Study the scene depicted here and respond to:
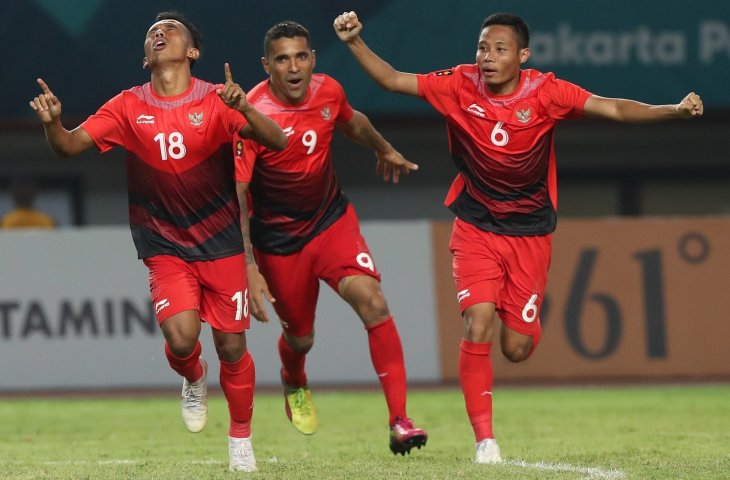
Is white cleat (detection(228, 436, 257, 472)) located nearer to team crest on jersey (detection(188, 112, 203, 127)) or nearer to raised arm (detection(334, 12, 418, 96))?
team crest on jersey (detection(188, 112, 203, 127))

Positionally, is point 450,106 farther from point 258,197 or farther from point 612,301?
point 612,301

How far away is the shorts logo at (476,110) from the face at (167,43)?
157 cm

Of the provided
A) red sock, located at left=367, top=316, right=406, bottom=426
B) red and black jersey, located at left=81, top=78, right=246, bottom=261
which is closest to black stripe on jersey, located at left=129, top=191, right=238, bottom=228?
red and black jersey, located at left=81, top=78, right=246, bottom=261

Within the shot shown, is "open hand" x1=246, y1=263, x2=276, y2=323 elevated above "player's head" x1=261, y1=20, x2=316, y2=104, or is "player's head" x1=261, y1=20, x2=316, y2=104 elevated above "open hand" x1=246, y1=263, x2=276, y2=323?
"player's head" x1=261, y1=20, x2=316, y2=104

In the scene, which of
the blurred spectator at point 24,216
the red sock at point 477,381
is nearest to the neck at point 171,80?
the red sock at point 477,381

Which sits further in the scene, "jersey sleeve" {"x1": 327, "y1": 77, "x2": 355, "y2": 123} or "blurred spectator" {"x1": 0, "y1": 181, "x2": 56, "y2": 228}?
"blurred spectator" {"x1": 0, "y1": 181, "x2": 56, "y2": 228}

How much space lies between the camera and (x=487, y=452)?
795 cm

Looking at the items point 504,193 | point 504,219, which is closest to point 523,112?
point 504,193

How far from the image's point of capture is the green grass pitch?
7.64 metres

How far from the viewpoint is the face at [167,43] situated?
7777mm

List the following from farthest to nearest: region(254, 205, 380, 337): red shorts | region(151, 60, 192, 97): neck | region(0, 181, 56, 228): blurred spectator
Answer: region(0, 181, 56, 228): blurred spectator < region(254, 205, 380, 337): red shorts < region(151, 60, 192, 97): neck

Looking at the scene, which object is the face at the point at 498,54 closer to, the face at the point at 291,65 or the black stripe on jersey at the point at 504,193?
the black stripe on jersey at the point at 504,193

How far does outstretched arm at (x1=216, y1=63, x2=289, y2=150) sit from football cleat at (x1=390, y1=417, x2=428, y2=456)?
1.69 metres

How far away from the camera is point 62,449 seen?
31.2ft
